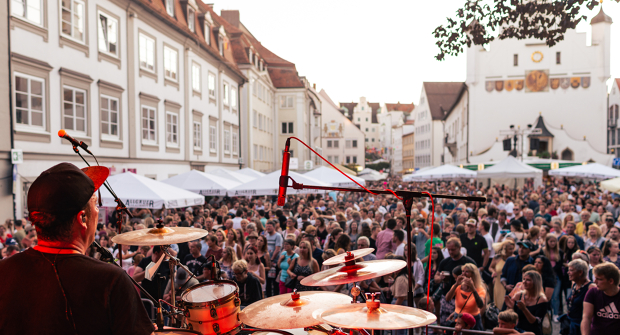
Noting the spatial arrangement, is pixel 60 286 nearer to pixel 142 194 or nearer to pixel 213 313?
pixel 213 313

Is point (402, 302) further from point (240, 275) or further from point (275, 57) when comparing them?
point (275, 57)

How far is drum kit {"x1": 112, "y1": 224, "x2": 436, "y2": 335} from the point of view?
9.45 ft

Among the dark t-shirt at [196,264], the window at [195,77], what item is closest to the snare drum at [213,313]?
the dark t-shirt at [196,264]

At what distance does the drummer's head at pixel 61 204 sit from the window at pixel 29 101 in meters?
13.6

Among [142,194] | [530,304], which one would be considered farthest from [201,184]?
[530,304]

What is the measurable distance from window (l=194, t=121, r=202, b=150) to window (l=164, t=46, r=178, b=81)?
11.5ft

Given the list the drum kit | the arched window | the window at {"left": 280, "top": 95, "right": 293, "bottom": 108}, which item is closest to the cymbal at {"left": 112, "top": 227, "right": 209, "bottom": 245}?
the drum kit

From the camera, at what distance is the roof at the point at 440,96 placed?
81.9m

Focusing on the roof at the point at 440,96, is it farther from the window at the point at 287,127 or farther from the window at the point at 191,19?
the window at the point at 191,19

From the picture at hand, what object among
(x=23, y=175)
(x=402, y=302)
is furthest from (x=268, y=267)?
(x=23, y=175)

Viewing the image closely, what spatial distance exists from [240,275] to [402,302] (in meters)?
2.43

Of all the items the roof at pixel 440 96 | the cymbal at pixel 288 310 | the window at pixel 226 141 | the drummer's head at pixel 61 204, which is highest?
the roof at pixel 440 96

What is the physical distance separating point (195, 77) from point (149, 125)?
639 cm

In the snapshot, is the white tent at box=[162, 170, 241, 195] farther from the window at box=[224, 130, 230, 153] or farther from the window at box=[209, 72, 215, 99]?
the window at box=[224, 130, 230, 153]
